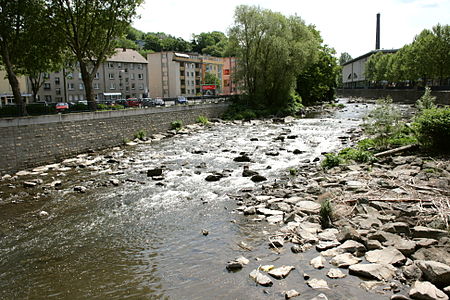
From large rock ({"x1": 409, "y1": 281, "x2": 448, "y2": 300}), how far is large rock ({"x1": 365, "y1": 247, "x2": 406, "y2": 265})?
3.20ft

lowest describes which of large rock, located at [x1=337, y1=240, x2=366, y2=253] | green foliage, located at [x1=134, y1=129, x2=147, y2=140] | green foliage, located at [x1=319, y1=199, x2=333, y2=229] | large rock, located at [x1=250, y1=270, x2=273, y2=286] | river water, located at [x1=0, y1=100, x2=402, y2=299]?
river water, located at [x1=0, y1=100, x2=402, y2=299]

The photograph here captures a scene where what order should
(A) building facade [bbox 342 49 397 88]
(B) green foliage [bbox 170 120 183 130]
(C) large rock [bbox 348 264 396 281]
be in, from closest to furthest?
(C) large rock [bbox 348 264 396 281] → (B) green foliage [bbox 170 120 183 130] → (A) building facade [bbox 342 49 397 88]

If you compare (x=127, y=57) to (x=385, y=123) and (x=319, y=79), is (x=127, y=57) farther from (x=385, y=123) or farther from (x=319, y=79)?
(x=385, y=123)

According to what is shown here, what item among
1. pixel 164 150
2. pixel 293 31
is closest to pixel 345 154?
pixel 164 150

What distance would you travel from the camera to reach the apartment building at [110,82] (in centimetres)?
6975

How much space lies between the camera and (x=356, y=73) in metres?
141

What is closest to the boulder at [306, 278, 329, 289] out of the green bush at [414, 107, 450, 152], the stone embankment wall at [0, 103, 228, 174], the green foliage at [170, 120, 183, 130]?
the green bush at [414, 107, 450, 152]

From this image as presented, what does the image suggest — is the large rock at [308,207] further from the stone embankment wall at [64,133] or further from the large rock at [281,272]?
the stone embankment wall at [64,133]

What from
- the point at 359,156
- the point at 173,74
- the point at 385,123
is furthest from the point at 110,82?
the point at 359,156

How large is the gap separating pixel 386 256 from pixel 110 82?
7711 cm

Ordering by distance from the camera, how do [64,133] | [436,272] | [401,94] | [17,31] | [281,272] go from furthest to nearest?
[401,94]
[17,31]
[64,133]
[281,272]
[436,272]

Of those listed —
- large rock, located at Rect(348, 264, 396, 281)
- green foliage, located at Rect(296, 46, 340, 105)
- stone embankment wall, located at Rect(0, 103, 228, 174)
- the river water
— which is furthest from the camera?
green foliage, located at Rect(296, 46, 340, 105)

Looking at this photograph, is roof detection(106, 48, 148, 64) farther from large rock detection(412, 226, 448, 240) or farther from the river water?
large rock detection(412, 226, 448, 240)

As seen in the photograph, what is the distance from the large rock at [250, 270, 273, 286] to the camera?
7637 mm
